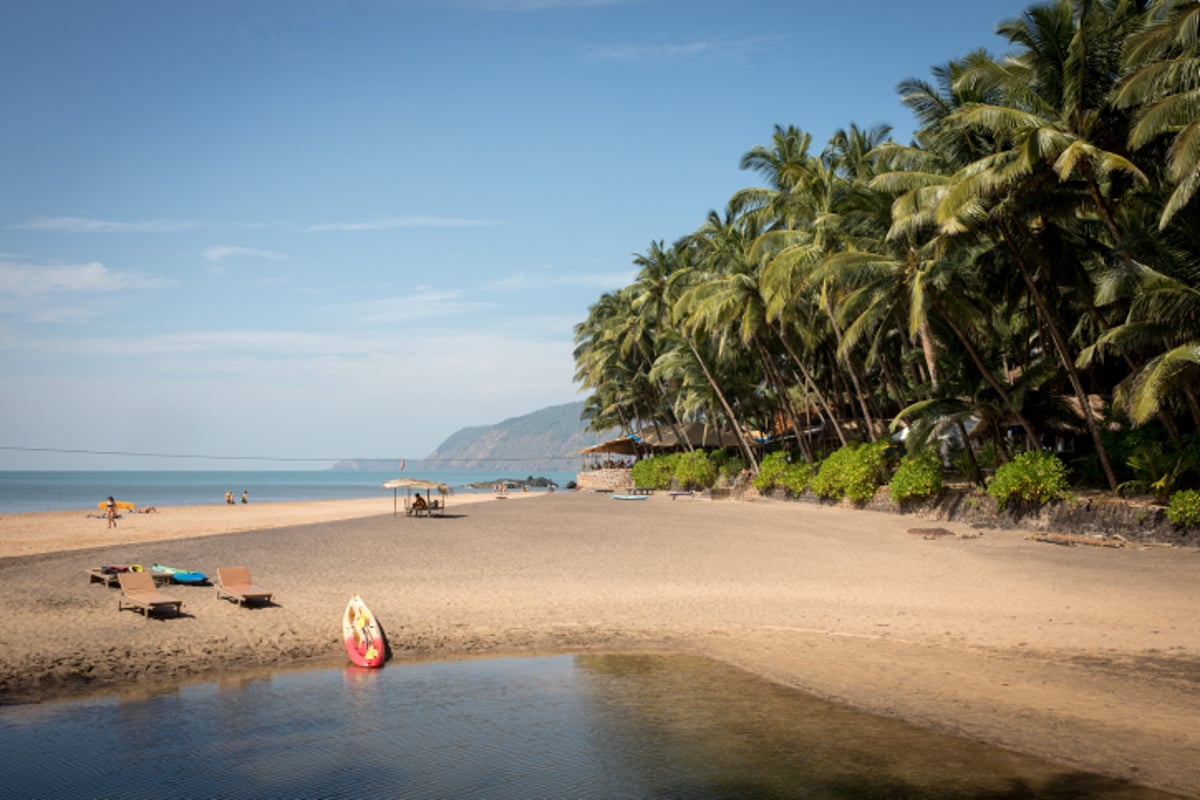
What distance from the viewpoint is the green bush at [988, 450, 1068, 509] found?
829 inches

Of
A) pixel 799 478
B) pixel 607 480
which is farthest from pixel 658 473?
pixel 799 478

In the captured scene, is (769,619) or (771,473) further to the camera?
(771,473)

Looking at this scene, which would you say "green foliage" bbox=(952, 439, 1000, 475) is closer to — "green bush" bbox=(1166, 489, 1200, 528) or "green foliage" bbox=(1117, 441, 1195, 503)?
"green foliage" bbox=(1117, 441, 1195, 503)

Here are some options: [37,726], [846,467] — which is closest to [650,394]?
[846,467]

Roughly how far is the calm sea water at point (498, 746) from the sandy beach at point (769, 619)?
0.59 m

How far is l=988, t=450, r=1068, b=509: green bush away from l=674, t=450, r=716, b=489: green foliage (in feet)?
76.9

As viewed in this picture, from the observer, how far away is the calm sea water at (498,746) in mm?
6664

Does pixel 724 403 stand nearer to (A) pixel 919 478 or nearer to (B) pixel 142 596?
(A) pixel 919 478

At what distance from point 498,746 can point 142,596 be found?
693 cm

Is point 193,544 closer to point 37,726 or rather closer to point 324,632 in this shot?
point 324,632

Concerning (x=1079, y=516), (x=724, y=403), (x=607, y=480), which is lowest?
(x=1079, y=516)

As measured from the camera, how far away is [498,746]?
25.4 ft

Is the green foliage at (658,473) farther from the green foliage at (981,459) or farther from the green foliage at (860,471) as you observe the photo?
the green foliage at (981,459)

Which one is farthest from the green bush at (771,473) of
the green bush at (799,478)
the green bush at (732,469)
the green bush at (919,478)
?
the green bush at (919,478)
